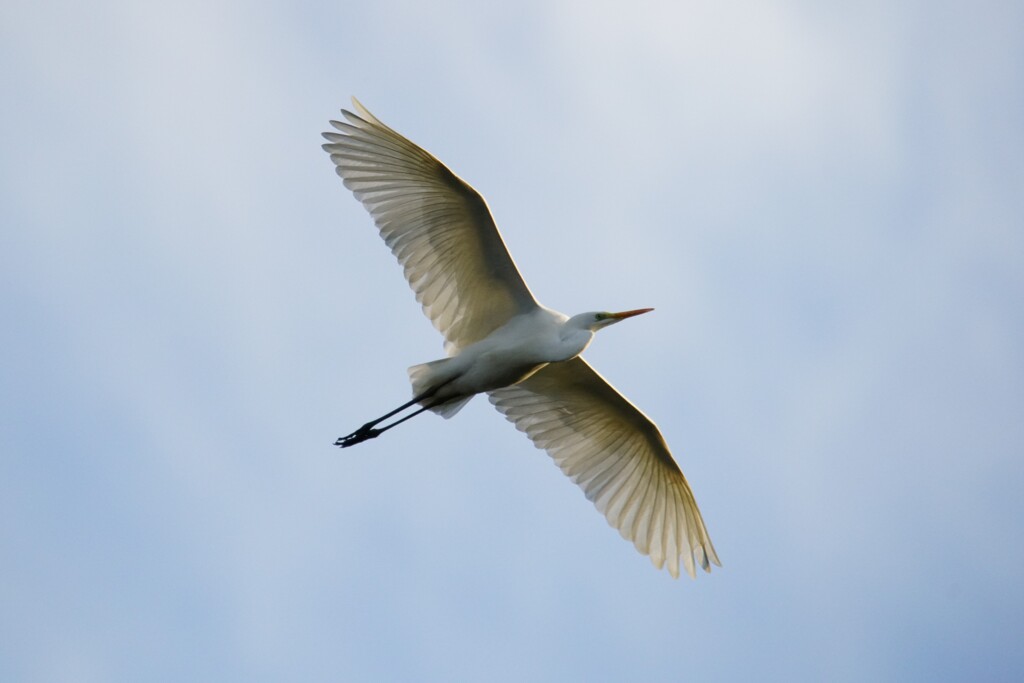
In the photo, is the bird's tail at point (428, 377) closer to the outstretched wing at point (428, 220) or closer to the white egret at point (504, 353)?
the white egret at point (504, 353)

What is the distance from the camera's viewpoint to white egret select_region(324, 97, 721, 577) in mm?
12383

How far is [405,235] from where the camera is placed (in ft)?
41.2

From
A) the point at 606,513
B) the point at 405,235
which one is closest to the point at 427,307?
the point at 405,235

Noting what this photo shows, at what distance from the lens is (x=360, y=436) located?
13.7 m

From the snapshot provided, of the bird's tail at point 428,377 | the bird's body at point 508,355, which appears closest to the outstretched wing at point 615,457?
the bird's body at point 508,355

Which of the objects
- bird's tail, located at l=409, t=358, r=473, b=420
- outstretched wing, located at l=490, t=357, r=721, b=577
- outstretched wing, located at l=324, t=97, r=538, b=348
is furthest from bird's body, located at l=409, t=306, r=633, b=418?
outstretched wing, located at l=490, t=357, r=721, b=577

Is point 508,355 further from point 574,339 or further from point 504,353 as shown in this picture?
point 574,339

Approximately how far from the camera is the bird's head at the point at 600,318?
12.6m

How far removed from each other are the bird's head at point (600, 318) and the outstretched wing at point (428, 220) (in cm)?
51

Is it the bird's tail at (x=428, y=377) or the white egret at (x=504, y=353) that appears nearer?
the white egret at (x=504, y=353)

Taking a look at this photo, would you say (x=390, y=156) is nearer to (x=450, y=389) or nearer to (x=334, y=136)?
(x=334, y=136)

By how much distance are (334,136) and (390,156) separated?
1.82 feet

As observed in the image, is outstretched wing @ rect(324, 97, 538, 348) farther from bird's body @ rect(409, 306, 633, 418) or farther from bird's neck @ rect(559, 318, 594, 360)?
bird's neck @ rect(559, 318, 594, 360)

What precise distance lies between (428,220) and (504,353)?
1427 millimetres
